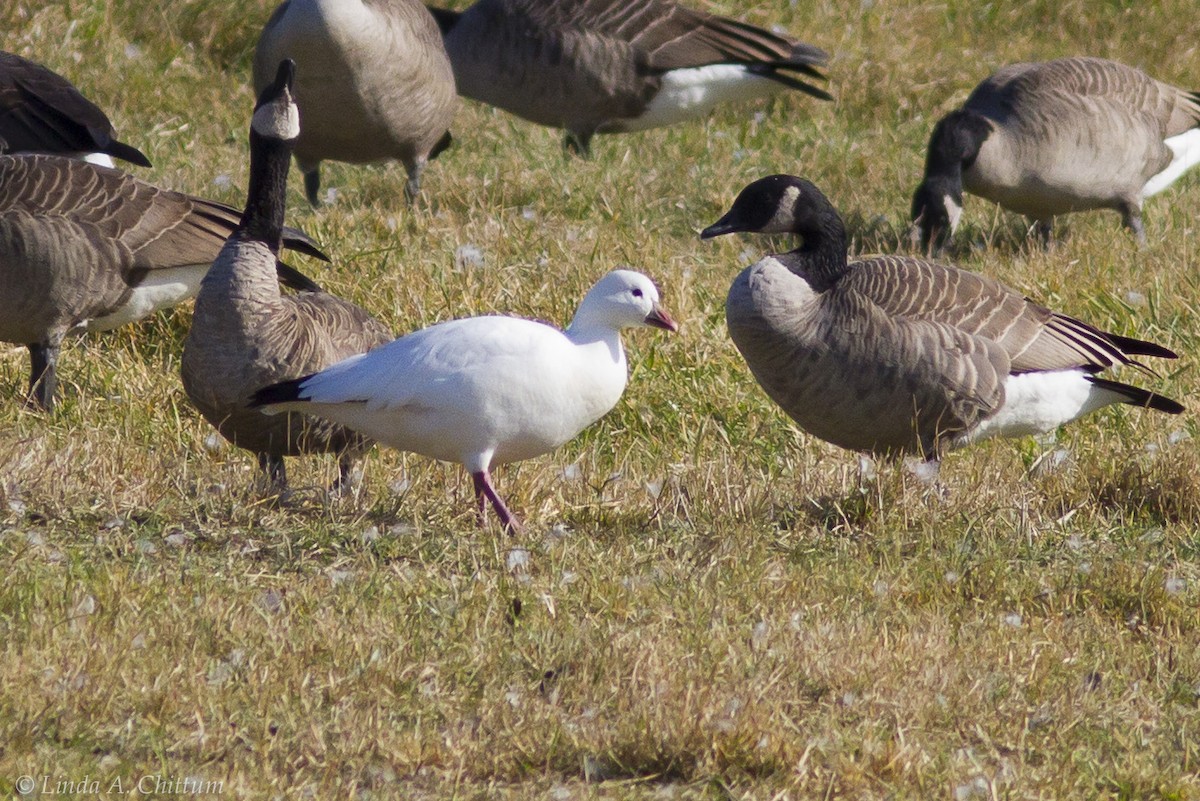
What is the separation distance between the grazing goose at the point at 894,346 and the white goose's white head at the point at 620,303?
74cm

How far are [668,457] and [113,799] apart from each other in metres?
3.40

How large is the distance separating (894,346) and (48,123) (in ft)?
13.8

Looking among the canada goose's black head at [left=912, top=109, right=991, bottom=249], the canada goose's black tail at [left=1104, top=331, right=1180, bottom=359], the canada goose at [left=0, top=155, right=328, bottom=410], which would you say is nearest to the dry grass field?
the canada goose at [left=0, top=155, right=328, bottom=410]

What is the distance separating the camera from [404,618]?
3.90 m

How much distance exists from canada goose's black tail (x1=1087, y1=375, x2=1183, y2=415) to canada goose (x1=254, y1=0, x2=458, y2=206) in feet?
14.0

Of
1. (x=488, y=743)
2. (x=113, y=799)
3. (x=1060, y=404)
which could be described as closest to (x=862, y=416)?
(x=1060, y=404)

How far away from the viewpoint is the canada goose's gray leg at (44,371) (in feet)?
20.7

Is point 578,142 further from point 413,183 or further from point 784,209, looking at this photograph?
point 784,209

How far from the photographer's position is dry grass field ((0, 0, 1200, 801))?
10.8ft

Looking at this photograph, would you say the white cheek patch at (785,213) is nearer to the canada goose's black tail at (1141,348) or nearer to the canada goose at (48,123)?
the canada goose's black tail at (1141,348)

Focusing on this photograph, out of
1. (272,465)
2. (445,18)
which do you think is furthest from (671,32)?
(272,465)

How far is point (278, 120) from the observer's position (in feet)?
18.3

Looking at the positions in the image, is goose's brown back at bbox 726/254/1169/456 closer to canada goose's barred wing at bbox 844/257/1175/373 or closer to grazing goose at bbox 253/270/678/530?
→ canada goose's barred wing at bbox 844/257/1175/373

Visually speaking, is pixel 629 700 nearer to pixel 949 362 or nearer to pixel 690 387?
pixel 949 362
